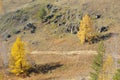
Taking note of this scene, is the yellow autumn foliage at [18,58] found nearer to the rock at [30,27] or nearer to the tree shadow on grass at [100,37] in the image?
the tree shadow on grass at [100,37]

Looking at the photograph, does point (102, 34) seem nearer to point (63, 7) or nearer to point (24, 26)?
point (63, 7)

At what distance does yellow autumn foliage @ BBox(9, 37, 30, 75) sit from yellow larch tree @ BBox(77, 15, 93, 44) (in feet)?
88.3

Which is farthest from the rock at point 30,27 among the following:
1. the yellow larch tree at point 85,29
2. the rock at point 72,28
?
the yellow larch tree at point 85,29

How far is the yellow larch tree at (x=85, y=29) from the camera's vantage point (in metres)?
118

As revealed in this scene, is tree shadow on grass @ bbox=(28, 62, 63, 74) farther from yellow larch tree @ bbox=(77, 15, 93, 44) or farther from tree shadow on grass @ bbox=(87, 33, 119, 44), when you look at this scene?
tree shadow on grass @ bbox=(87, 33, 119, 44)

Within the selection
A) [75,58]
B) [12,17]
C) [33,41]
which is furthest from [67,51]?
[12,17]

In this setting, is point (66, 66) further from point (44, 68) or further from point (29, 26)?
point (29, 26)

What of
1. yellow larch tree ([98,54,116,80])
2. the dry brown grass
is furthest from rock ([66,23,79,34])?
yellow larch tree ([98,54,116,80])

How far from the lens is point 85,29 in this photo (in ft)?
387

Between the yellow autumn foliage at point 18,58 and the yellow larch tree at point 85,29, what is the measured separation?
88.3 feet

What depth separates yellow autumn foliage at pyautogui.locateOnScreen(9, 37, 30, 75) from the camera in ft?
322

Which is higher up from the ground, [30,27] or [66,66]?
[30,27]

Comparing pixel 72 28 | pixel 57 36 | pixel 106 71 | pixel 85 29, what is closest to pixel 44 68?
pixel 85 29

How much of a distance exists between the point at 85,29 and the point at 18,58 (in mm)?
29650
